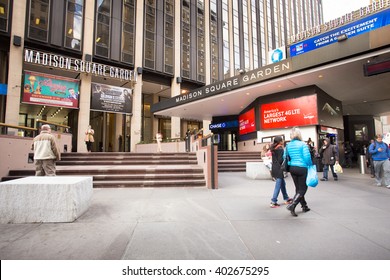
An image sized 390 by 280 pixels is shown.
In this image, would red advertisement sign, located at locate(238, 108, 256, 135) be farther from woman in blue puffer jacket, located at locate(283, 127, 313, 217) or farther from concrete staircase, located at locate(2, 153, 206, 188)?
woman in blue puffer jacket, located at locate(283, 127, 313, 217)

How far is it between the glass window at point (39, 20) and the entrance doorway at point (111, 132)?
954 cm

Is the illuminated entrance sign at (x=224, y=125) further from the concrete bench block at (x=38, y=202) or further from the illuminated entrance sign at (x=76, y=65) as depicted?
the concrete bench block at (x=38, y=202)

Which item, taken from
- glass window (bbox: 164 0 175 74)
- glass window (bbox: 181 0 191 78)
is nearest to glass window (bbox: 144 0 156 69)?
glass window (bbox: 164 0 175 74)

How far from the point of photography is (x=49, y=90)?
16109mm

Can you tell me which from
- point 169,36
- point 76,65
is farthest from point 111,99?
point 169,36

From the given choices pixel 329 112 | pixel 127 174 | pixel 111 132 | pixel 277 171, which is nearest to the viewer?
pixel 277 171

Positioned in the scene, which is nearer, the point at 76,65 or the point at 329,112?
the point at 329,112

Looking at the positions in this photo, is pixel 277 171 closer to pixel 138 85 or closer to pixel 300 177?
pixel 300 177

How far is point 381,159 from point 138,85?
64.2 feet

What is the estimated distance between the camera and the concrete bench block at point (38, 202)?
11.9ft

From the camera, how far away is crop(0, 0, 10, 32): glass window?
1471 cm

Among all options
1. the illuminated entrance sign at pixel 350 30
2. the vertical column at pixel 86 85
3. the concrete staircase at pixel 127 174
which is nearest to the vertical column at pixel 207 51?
the illuminated entrance sign at pixel 350 30
